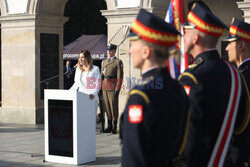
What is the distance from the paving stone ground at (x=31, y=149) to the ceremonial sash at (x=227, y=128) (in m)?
3.82

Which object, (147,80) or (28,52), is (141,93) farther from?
(28,52)

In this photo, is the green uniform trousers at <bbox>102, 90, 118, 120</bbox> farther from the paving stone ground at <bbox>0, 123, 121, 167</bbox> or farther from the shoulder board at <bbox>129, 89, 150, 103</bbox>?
the shoulder board at <bbox>129, 89, 150, 103</bbox>

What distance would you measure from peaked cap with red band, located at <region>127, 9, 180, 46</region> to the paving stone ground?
443cm

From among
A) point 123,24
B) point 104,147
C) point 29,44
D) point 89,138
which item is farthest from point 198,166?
point 29,44

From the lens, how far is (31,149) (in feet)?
27.7

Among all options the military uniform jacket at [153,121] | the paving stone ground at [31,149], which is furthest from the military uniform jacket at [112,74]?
the military uniform jacket at [153,121]

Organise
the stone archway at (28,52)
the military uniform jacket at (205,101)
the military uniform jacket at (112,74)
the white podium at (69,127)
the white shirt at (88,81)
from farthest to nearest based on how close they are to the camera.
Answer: the stone archway at (28,52)
the military uniform jacket at (112,74)
the white shirt at (88,81)
the white podium at (69,127)
the military uniform jacket at (205,101)

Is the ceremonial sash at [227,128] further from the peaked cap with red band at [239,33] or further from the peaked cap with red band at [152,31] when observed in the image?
the peaked cap with red band at [239,33]

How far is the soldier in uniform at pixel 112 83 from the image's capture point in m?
10.1

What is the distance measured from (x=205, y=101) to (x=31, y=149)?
5.88 metres

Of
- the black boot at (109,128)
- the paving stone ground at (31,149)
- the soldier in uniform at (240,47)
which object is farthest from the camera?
the black boot at (109,128)

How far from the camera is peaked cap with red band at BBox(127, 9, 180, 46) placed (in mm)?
2676

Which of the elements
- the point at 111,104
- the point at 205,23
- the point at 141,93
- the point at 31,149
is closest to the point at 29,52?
the point at 111,104

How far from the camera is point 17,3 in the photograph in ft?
41.9
